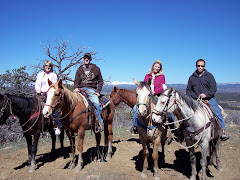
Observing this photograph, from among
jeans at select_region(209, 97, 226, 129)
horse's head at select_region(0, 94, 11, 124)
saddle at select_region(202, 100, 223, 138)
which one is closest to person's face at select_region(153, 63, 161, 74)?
saddle at select_region(202, 100, 223, 138)

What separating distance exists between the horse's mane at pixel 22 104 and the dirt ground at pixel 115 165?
5.70 feet

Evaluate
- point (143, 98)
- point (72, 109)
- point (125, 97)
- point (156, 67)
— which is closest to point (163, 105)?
point (143, 98)

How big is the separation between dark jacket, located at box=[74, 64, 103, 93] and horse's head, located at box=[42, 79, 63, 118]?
1.48 m

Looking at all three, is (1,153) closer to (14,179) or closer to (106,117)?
(14,179)

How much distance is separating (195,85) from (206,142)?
166 cm

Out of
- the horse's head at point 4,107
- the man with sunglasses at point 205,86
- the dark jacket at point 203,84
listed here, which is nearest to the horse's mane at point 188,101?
the man with sunglasses at point 205,86

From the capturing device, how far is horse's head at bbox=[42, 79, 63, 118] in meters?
4.39

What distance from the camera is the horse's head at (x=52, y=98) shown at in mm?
4395

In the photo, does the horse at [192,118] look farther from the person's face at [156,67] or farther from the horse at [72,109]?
the horse at [72,109]

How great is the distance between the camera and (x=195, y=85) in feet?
17.8

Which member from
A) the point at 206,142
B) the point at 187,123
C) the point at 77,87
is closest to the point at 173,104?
the point at 187,123

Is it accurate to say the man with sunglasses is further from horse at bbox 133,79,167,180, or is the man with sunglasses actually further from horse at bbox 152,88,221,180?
horse at bbox 133,79,167,180

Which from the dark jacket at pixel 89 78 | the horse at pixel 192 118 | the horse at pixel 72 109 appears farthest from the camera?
the dark jacket at pixel 89 78

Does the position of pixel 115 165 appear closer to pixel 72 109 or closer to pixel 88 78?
pixel 72 109
